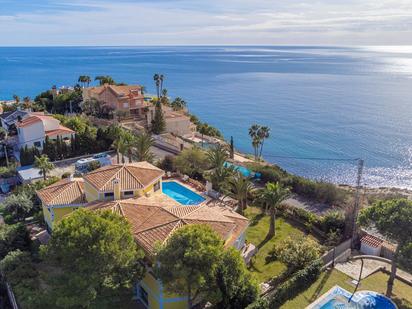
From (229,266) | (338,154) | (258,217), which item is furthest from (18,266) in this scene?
(338,154)

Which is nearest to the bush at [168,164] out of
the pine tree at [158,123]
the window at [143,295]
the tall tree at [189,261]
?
the pine tree at [158,123]

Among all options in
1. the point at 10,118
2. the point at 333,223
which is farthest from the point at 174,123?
the point at 333,223

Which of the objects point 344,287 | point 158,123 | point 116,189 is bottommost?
point 344,287

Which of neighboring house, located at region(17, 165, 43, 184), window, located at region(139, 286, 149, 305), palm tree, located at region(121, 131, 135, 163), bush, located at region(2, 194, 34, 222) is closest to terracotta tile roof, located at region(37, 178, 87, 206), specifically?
bush, located at region(2, 194, 34, 222)

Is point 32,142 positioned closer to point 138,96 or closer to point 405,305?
point 138,96

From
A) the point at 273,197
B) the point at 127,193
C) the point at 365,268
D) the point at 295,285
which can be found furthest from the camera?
the point at 273,197

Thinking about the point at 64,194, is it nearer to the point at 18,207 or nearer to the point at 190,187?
the point at 18,207
